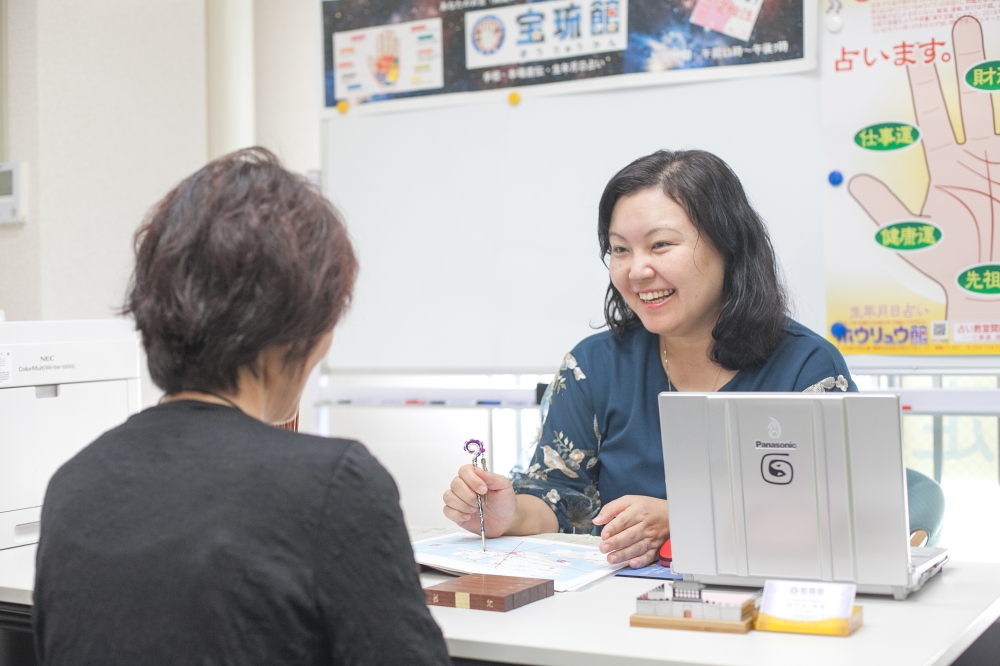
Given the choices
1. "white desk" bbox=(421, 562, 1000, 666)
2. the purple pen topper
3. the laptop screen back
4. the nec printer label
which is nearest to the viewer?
"white desk" bbox=(421, 562, 1000, 666)

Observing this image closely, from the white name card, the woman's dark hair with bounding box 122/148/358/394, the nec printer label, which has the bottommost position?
the white name card

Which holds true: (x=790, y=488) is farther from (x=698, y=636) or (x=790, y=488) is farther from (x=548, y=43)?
(x=548, y=43)

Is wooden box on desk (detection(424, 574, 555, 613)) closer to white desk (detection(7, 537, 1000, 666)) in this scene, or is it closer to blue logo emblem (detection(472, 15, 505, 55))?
white desk (detection(7, 537, 1000, 666))

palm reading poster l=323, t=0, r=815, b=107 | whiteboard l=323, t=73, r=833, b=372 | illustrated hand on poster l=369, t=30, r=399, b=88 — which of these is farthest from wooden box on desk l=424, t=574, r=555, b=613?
illustrated hand on poster l=369, t=30, r=399, b=88

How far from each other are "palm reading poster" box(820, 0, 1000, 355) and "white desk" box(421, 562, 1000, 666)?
1.32 m

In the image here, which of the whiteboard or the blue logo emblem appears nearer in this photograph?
the whiteboard

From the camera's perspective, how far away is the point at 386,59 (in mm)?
3072

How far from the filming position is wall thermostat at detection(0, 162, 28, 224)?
113 inches

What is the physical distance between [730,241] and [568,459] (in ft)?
1.67

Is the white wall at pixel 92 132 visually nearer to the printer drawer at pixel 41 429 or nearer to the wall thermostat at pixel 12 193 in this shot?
the wall thermostat at pixel 12 193

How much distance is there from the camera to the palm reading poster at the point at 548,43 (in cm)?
261

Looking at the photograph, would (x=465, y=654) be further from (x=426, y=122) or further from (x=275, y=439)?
(x=426, y=122)

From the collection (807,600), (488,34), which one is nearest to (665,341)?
(807,600)

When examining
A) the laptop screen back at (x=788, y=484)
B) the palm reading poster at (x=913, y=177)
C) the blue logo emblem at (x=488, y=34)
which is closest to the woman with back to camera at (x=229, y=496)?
the laptop screen back at (x=788, y=484)
